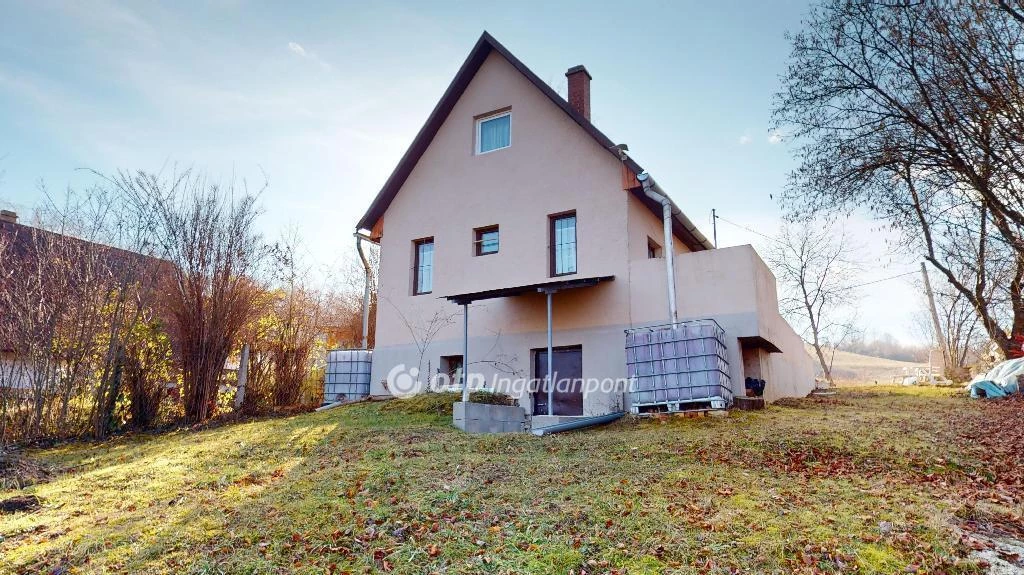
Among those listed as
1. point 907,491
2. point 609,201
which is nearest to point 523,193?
point 609,201

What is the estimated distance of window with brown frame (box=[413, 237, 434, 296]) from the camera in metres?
14.6

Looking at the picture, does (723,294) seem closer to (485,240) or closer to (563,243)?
(563,243)

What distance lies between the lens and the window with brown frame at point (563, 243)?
42.3 feet

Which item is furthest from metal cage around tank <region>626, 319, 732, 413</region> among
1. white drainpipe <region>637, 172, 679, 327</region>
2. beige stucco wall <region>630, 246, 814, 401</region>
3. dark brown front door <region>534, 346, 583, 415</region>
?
dark brown front door <region>534, 346, 583, 415</region>

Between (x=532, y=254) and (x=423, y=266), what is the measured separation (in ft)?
10.3

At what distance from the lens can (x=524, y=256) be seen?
13.2 meters

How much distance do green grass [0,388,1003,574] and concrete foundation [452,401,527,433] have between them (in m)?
1.26

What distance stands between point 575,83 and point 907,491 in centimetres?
1125

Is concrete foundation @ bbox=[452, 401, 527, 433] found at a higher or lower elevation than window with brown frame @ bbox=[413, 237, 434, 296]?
lower

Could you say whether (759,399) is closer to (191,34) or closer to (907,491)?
(907,491)

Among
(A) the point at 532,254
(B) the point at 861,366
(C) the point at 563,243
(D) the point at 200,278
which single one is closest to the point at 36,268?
(D) the point at 200,278

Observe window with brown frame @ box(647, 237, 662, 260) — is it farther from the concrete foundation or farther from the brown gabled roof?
the concrete foundation

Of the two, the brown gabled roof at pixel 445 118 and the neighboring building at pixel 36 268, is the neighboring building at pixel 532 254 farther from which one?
the neighboring building at pixel 36 268

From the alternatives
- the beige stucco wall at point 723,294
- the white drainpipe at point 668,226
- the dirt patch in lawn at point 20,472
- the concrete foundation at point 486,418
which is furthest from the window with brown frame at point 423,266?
the dirt patch in lawn at point 20,472
